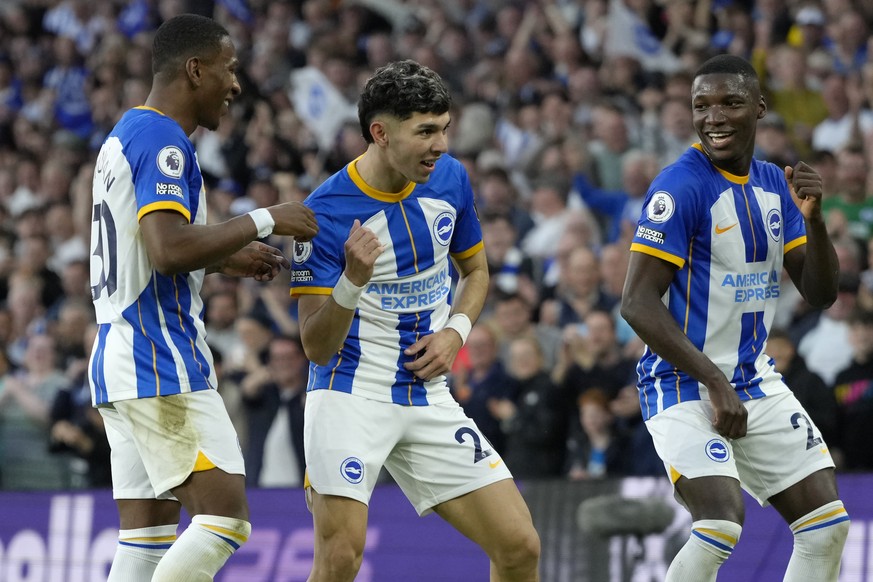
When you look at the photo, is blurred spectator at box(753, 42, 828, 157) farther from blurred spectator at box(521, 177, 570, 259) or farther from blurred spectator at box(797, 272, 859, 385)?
blurred spectator at box(797, 272, 859, 385)

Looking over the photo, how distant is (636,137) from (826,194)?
237 cm

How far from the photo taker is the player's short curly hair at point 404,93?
20.4 ft

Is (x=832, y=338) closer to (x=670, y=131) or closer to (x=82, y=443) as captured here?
(x=670, y=131)

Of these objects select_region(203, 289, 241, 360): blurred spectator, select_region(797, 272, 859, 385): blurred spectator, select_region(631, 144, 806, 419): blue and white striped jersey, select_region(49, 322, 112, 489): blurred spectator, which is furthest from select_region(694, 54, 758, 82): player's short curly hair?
select_region(203, 289, 241, 360): blurred spectator

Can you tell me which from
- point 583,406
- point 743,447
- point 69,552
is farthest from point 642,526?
point 69,552

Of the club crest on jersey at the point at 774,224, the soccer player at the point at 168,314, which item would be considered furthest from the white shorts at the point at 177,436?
the club crest on jersey at the point at 774,224

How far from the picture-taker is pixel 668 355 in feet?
20.2

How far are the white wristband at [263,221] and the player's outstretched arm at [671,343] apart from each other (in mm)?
1613

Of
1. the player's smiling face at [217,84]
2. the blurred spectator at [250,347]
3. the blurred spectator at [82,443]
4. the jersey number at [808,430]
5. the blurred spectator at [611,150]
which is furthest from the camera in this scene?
the blurred spectator at [611,150]

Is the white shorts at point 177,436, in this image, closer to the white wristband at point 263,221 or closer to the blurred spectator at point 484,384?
the white wristband at point 263,221

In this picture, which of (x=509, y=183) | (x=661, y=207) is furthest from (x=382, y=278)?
(x=509, y=183)

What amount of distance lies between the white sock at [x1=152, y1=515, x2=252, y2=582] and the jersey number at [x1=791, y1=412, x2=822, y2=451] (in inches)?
98.1

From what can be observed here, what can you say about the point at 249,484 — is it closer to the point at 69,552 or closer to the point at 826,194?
the point at 69,552

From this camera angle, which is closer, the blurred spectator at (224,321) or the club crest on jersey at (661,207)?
the club crest on jersey at (661,207)
